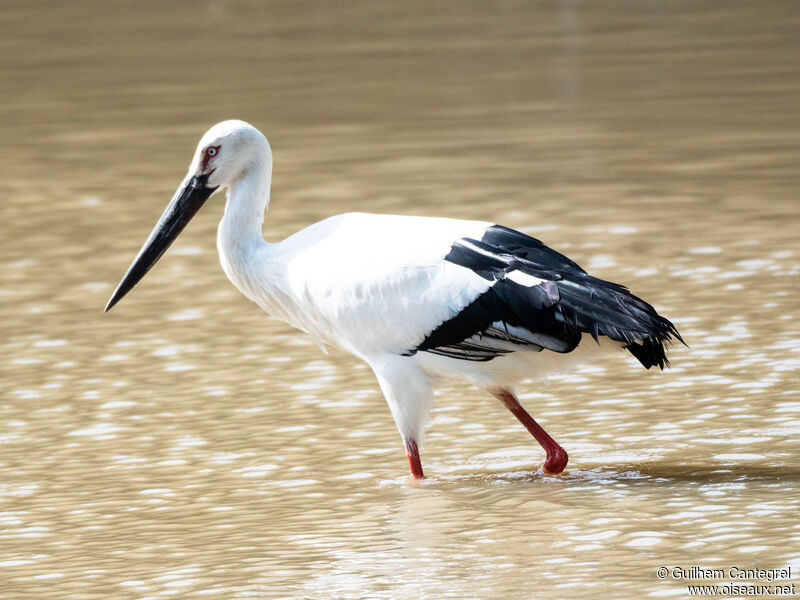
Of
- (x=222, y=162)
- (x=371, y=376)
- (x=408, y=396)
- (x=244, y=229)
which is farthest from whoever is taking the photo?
(x=371, y=376)

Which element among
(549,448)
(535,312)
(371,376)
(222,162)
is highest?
(222,162)

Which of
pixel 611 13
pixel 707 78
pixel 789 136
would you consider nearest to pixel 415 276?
pixel 789 136

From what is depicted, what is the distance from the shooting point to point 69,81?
22.0m

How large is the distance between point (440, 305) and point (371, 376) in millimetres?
2196

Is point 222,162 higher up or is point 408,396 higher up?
point 222,162

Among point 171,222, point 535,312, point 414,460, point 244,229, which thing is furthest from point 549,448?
point 171,222

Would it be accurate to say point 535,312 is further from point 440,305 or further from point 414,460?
point 414,460

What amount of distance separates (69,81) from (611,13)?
28.5ft

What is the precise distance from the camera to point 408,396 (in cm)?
767

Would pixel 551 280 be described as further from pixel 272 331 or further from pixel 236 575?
pixel 272 331

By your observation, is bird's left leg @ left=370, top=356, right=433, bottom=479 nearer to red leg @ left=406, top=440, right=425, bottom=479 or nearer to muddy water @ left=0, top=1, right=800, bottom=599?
red leg @ left=406, top=440, right=425, bottom=479

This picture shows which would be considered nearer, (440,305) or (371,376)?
(440,305)

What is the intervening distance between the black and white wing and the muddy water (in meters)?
0.67

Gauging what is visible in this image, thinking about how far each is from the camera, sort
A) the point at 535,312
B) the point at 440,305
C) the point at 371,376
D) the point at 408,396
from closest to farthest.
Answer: the point at 535,312
the point at 440,305
the point at 408,396
the point at 371,376
